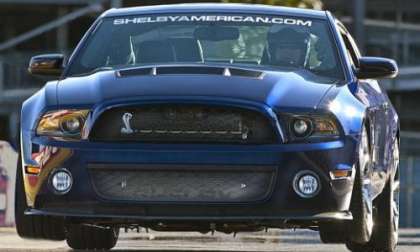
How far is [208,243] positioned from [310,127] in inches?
173

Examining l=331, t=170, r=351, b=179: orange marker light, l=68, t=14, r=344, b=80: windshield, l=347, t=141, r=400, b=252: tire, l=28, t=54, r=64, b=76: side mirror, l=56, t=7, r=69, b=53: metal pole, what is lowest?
l=56, t=7, r=69, b=53: metal pole

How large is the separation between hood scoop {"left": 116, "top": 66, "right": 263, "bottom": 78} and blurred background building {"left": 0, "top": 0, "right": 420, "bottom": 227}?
26428 millimetres

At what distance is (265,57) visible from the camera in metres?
8.97

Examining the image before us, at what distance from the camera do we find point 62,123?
785cm

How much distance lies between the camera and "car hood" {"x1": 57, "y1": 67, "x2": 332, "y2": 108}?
782 centimetres

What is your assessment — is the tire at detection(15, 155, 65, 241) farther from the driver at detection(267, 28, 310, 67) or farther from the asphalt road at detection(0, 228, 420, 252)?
the asphalt road at detection(0, 228, 420, 252)

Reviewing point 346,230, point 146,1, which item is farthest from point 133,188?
point 146,1

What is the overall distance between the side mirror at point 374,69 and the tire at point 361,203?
0.97 m

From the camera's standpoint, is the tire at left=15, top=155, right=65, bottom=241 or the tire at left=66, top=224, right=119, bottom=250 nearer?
the tire at left=15, top=155, right=65, bottom=241

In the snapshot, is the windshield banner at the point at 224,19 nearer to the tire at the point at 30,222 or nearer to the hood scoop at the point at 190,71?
the hood scoop at the point at 190,71

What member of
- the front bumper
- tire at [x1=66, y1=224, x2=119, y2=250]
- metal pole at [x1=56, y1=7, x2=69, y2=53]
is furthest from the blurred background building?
the front bumper

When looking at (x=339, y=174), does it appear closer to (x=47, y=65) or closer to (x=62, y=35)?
(x=47, y=65)

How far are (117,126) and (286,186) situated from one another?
0.93m

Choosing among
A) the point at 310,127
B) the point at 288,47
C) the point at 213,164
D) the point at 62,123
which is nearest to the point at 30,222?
the point at 62,123
